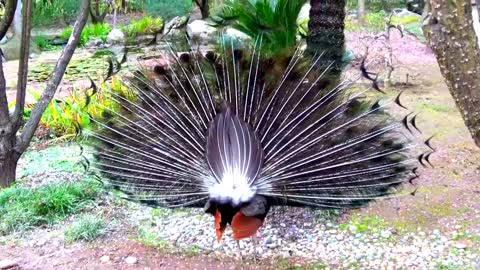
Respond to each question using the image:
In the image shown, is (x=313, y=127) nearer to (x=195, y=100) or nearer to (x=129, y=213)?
(x=195, y=100)

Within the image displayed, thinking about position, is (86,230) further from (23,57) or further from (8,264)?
(23,57)

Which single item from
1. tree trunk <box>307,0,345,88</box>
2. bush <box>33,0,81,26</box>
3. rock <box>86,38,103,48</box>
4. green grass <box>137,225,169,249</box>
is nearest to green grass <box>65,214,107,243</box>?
green grass <box>137,225,169,249</box>

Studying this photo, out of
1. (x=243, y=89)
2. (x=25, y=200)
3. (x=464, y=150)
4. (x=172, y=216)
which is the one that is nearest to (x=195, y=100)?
(x=243, y=89)

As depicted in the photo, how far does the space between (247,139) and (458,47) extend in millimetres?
1455

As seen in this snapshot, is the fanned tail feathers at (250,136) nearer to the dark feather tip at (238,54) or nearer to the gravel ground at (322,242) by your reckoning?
the dark feather tip at (238,54)

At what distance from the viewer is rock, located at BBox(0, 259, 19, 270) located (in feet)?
11.0

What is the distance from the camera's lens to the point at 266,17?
526 centimetres

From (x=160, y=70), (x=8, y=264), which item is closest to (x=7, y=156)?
(x=8, y=264)

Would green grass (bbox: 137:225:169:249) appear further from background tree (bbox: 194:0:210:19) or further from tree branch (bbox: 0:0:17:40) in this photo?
background tree (bbox: 194:0:210:19)

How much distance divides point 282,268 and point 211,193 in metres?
0.62

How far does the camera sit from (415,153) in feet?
11.6

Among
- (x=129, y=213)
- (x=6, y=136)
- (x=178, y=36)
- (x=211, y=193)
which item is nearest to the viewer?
(x=211, y=193)

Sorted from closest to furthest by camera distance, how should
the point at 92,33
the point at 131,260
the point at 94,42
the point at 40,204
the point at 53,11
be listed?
the point at 131,260, the point at 40,204, the point at 94,42, the point at 92,33, the point at 53,11

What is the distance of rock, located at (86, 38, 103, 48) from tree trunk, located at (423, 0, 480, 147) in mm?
13158
